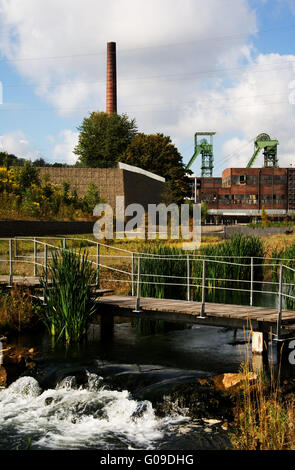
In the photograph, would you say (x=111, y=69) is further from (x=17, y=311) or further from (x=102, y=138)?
(x=17, y=311)

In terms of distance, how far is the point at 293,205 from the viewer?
8512 cm

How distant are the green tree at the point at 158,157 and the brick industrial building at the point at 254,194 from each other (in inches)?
1151

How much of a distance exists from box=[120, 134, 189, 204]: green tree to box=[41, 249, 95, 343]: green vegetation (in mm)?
40586

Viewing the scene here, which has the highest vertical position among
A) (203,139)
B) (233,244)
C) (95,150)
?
(203,139)

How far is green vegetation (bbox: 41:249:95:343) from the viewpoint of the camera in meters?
10.3

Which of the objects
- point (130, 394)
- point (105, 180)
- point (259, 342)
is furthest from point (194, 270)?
point (105, 180)

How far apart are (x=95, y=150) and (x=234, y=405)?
5000 cm

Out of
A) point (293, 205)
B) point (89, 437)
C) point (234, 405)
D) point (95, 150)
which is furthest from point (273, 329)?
point (293, 205)

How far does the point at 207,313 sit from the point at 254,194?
7868cm

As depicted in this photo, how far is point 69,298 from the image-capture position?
10328 mm

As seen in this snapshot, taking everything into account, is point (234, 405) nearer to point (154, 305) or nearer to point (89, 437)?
point (89, 437)

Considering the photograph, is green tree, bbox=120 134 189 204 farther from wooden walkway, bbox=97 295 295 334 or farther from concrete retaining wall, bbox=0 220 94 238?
wooden walkway, bbox=97 295 295 334

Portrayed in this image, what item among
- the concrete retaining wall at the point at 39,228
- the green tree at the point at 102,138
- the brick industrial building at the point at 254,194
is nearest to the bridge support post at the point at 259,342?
the concrete retaining wall at the point at 39,228

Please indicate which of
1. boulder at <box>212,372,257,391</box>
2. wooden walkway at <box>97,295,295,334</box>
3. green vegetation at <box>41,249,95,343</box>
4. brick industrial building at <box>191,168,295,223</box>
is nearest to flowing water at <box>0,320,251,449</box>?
green vegetation at <box>41,249,95,343</box>
